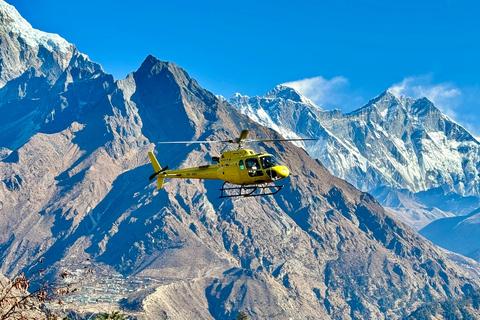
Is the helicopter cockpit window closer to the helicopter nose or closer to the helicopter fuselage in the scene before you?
the helicopter fuselage

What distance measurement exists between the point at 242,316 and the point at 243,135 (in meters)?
106

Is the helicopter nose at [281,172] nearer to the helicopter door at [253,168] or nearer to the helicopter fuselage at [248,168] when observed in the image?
the helicopter fuselage at [248,168]

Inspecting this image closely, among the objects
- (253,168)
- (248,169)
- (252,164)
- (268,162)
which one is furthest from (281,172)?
(248,169)

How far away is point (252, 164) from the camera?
70.2 m

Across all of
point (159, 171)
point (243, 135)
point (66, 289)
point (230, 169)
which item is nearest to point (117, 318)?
point (159, 171)

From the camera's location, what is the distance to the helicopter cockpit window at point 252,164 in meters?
69.9

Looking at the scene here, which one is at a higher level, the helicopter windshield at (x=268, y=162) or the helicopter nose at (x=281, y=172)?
the helicopter windshield at (x=268, y=162)

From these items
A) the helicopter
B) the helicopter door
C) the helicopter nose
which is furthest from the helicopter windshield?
the helicopter nose

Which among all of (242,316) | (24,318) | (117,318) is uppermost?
(242,316)

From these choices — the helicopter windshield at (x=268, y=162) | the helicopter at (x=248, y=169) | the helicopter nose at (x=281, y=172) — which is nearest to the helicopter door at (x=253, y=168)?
the helicopter at (x=248, y=169)

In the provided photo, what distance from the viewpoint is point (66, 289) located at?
2003 cm

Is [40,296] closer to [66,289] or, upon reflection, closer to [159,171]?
[66,289]

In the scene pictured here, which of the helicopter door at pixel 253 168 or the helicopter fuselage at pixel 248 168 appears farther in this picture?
the helicopter door at pixel 253 168

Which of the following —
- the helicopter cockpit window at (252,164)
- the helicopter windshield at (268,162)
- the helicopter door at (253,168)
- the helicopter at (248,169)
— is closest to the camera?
the helicopter at (248,169)
